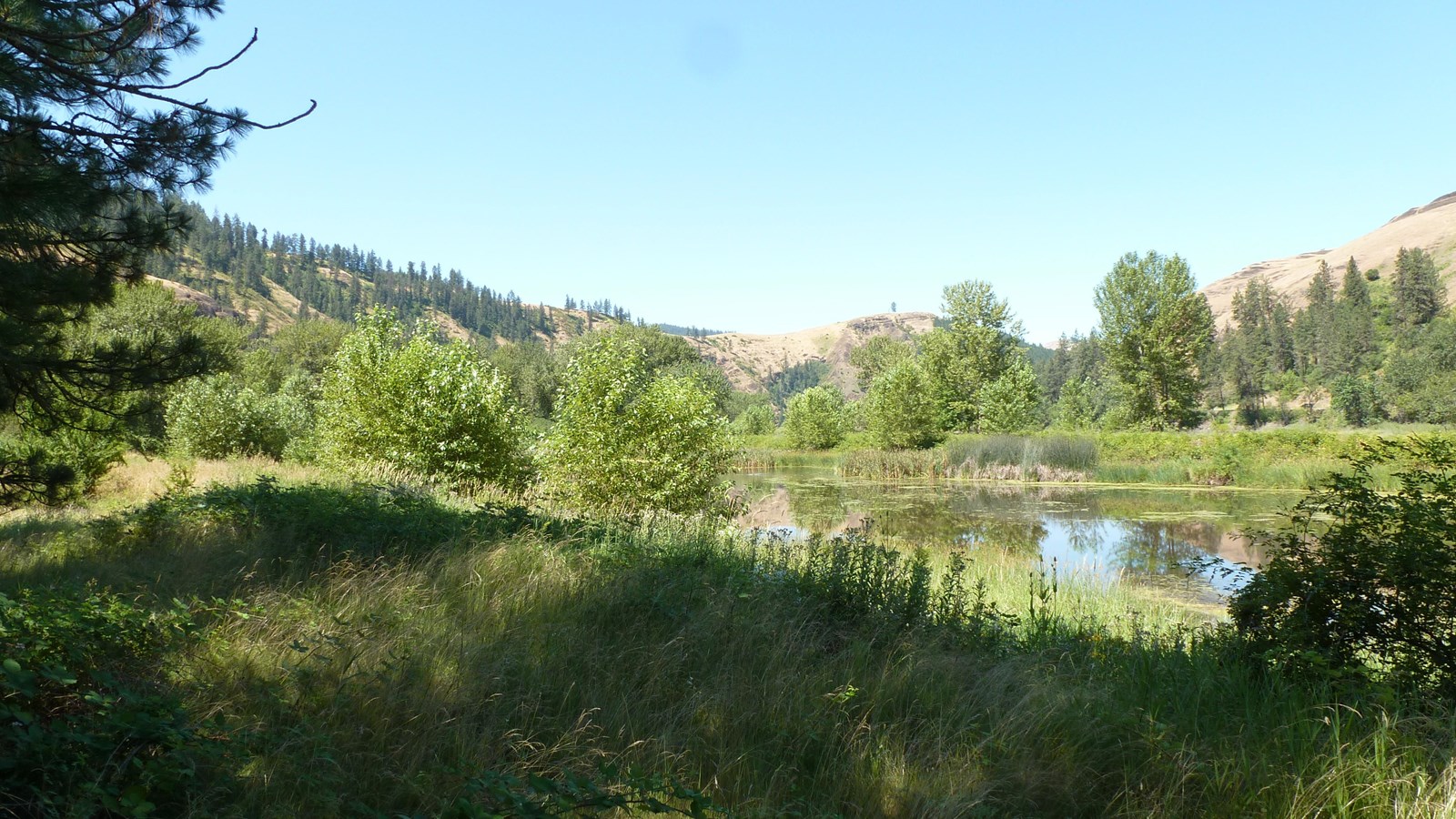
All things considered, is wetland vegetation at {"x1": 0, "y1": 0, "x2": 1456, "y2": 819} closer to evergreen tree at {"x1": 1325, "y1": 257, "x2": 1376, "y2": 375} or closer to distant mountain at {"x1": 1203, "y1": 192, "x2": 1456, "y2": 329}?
evergreen tree at {"x1": 1325, "y1": 257, "x2": 1376, "y2": 375}

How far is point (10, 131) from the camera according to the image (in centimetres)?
456

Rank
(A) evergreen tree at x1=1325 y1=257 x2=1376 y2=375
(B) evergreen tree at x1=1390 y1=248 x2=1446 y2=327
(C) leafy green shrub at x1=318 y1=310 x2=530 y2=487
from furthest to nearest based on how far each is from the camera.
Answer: (B) evergreen tree at x1=1390 y1=248 x2=1446 y2=327 → (A) evergreen tree at x1=1325 y1=257 x2=1376 y2=375 → (C) leafy green shrub at x1=318 y1=310 x2=530 y2=487

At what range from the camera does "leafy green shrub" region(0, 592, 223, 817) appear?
7.29 feet

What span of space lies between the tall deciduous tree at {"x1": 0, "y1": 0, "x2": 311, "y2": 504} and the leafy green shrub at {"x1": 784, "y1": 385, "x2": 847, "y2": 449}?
50238 millimetres

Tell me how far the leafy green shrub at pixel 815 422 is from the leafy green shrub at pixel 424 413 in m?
40.2

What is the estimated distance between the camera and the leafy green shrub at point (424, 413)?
1447 centimetres

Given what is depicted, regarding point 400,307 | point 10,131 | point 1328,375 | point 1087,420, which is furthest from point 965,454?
point 400,307

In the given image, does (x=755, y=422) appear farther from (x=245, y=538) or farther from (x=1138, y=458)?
(x=245, y=538)

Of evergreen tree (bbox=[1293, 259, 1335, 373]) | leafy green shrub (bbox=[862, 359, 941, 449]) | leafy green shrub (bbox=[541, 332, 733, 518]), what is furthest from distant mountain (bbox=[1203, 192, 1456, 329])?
leafy green shrub (bbox=[541, 332, 733, 518])

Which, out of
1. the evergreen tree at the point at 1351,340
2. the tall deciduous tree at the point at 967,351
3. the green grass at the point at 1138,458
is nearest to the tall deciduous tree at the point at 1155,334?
the tall deciduous tree at the point at 967,351

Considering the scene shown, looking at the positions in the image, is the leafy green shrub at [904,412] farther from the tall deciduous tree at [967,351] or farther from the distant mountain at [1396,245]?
the distant mountain at [1396,245]

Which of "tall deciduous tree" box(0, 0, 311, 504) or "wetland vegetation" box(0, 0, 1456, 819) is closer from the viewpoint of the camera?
"wetland vegetation" box(0, 0, 1456, 819)

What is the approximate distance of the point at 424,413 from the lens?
1446cm

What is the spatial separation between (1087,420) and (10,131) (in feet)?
204
